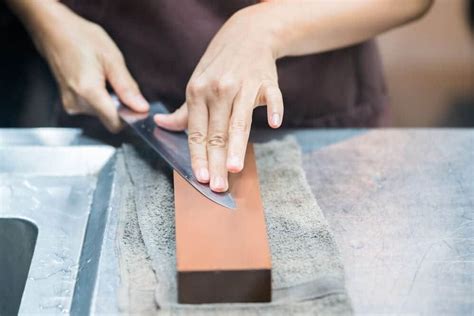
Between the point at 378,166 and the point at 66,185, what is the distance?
315 mm

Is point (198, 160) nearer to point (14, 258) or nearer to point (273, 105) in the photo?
point (273, 105)

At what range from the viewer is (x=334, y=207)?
67 cm

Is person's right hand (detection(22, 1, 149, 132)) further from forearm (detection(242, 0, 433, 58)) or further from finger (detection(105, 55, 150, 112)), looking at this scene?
forearm (detection(242, 0, 433, 58))

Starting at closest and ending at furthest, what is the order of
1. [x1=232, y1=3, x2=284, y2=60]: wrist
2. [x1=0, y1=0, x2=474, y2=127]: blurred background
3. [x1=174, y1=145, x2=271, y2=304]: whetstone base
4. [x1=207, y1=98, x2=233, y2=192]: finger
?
[x1=174, y1=145, x2=271, y2=304]: whetstone base < [x1=207, y1=98, x2=233, y2=192]: finger < [x1=232, y1=3, x2=284, y2=60]: wrist < [x1=0, y1=0, x2=474, y2=127]: blurred background

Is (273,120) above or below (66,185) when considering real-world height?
above

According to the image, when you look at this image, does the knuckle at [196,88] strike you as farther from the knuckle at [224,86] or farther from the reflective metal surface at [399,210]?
the reflective metal surface at [399,210]

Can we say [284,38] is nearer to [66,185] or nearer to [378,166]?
[378,166]

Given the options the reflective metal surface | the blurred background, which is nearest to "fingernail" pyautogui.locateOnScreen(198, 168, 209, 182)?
the reflective metal surface

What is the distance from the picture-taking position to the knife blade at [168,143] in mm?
608

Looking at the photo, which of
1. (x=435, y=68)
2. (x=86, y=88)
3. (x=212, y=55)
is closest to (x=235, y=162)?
(x=212, y=55)

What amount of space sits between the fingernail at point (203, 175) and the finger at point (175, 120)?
10cm

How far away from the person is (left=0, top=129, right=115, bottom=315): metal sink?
2.5 inches

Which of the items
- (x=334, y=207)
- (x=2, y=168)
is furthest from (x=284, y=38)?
(x=2, y=168)

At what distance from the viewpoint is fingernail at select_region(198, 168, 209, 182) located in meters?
0.62
